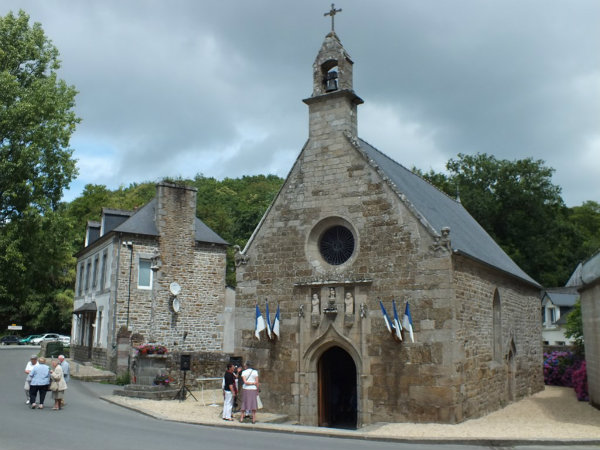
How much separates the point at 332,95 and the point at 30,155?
11.9m

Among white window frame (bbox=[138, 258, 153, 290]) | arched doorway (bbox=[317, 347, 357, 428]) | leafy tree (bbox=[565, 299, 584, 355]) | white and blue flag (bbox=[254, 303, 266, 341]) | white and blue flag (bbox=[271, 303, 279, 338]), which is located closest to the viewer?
arched doorway (bbox=[317, 347, 357, 428])

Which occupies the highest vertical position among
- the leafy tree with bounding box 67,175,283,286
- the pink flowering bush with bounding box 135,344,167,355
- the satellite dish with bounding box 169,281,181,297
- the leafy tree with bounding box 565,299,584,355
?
the leafy tree with bounding box 67,175,283,286

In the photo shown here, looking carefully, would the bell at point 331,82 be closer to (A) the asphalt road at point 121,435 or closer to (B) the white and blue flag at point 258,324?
(B) the white and blue flag at point 258,324

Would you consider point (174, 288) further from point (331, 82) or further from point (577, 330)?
point (577, 330)

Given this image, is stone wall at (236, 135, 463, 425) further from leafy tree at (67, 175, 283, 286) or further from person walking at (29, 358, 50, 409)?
leafy tree at (67, 175, 283, 286)

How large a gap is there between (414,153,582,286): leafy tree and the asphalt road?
120ft

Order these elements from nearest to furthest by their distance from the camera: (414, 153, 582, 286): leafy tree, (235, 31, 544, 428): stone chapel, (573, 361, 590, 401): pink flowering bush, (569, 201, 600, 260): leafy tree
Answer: (235, 31, 544, 428): stone chapel
(573, 361, 590, 401): pink flowering bush
(414, 153, 582, 286): leafy tree
(569, 201, 600, 260): leafy tree

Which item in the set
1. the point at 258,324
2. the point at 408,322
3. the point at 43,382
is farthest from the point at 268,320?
the point at 43,382

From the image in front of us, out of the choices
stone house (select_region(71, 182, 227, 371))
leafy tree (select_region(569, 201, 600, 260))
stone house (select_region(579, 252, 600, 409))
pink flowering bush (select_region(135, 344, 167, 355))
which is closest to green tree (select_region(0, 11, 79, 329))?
stone house (select_region(71, 182, 227, 371))

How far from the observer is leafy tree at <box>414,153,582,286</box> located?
150 feet

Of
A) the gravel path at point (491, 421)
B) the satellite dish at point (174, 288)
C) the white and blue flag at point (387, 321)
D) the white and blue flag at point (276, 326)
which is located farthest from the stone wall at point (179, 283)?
the white and blue flag at point (387, 321)

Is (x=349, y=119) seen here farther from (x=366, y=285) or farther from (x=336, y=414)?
(x=336, y=414)

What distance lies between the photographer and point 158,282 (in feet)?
87.4

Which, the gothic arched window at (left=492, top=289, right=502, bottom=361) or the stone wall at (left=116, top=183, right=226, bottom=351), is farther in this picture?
the stone wall at (left=116, top=183, right=226, bottom=351)
